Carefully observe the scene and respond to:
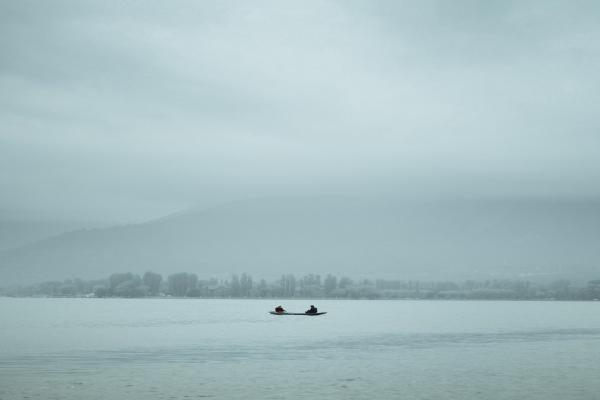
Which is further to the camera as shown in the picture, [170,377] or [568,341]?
[568,341]

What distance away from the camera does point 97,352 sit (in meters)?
83.2

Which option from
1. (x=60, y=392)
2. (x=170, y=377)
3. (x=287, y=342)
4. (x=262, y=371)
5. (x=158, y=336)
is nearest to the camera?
(x=60, y=392)

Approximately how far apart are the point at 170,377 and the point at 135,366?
9.32 metres

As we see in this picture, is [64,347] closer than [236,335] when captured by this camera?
Yes

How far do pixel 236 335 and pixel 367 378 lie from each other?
52633 mm

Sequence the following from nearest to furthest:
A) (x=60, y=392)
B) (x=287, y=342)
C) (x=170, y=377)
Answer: (x=60, y=392)
(x=170, y=377)
(x=287, y=342)

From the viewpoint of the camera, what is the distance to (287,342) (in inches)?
3991

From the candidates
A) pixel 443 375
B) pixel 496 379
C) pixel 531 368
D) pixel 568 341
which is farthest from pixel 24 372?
pixel 568 341

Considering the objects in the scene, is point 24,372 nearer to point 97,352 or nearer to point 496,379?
point 97,352

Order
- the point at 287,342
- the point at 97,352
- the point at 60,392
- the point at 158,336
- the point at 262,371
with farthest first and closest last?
the point at 158,336
the point at 287,342
the point at 97,352
the point at 262,371
the point at 60,392

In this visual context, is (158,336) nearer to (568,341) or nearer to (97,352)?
(97,352)

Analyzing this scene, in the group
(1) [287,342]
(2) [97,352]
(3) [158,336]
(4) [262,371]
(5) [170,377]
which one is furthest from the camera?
(3) [158,336]

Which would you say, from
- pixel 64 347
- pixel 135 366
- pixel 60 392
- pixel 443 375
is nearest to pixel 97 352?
pixel 64 347

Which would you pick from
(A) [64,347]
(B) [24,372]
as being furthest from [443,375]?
(A) [64,347]
